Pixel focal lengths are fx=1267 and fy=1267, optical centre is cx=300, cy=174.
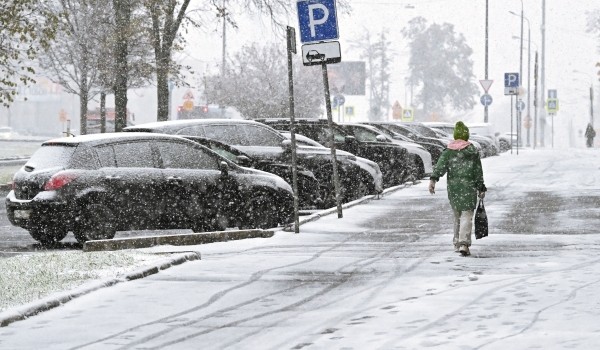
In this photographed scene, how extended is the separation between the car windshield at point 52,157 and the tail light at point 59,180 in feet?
0.73

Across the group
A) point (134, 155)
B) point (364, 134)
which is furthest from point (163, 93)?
point (134, 155)

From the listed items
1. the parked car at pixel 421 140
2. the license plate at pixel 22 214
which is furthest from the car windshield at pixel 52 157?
the parked car at pixel 421 140

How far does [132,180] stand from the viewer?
16.2 m

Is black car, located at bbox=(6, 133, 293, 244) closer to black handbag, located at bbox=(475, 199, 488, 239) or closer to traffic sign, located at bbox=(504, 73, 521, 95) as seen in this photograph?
black handbag, located at bbox=(475, 199, 488, 239)

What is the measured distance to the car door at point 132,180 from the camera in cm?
1603

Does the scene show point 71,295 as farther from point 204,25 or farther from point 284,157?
point 204,25

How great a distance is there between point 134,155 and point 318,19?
362cm

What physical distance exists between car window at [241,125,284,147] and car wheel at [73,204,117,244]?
5624 mm

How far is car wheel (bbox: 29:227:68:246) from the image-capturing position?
1616cm

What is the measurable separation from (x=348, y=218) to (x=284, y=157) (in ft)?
7.70

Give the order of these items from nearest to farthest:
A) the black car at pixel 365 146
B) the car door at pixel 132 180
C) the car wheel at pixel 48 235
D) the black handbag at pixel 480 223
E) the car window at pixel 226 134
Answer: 1. the black handbag at pixel 480 223
2. the car door at pixel 132 180
3. the car wheel at pixel 48 235
4. the car window at pixel 226 134
5. the black car at pixel 365 146

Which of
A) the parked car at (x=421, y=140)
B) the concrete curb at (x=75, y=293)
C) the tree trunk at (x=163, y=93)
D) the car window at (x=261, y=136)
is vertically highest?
the tree trunk at (x=163, y=93)

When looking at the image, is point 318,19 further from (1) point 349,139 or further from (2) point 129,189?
(1) point 349,139

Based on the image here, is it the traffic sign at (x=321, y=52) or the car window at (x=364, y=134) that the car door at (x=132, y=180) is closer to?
the traffic sign at (x=321, y=52)
